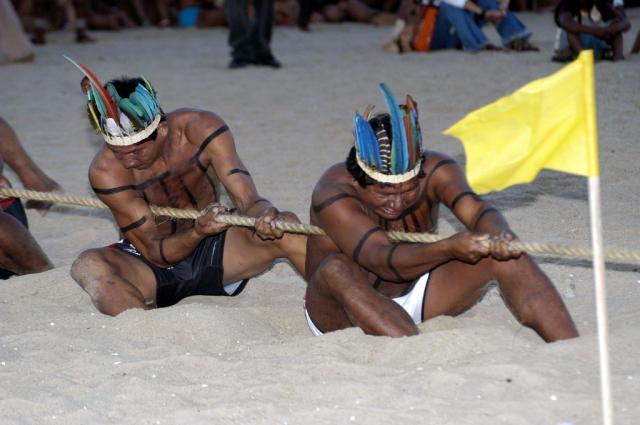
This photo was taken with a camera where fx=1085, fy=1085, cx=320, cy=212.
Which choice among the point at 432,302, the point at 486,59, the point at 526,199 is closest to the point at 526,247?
the point at 432,302

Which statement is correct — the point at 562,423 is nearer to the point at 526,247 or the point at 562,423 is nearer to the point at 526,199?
the point at 526,247

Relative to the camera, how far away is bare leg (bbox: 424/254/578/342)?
3494mm

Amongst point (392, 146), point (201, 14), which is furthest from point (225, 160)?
point (201, 14)

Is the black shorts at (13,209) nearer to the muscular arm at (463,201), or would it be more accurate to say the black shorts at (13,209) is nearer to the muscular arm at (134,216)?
the muscular arm at (134,216)

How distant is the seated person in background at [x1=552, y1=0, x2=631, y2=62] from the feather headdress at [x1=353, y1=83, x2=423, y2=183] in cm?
551

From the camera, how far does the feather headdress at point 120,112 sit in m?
4.05

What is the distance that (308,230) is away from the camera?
3941 mm

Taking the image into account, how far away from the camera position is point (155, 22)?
15.7 metres

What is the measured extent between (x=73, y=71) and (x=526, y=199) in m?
6.47

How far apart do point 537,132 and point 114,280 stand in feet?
6.66

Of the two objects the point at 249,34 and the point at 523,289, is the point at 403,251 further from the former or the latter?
the point at 249,34

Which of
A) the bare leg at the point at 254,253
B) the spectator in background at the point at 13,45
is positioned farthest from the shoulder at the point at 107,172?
the spectator in background at the point at 13,45

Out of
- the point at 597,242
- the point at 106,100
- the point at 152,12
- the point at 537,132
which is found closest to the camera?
the point at 597,242

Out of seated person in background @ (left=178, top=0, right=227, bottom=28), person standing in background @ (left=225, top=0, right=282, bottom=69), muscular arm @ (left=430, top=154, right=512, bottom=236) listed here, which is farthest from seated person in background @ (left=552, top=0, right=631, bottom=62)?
seated person in background @ (left=178, top=0, right=227, bottom=28)
